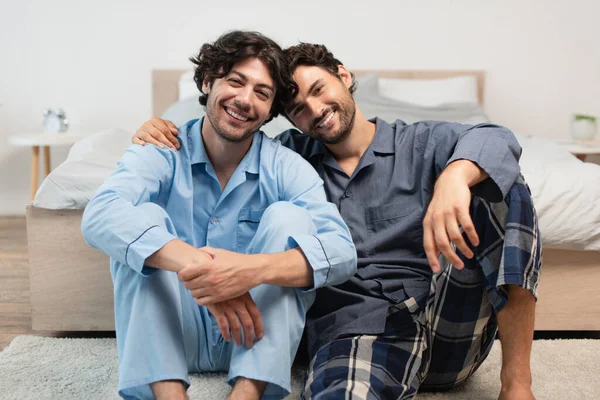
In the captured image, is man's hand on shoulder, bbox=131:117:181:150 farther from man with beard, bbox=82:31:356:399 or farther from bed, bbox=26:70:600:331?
bed, bbox=26:70:600:331

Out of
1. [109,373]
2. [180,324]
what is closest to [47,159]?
[109,373]

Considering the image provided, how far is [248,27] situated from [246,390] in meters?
2.69

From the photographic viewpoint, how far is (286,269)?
4.02 feet

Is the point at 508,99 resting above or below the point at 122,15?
below

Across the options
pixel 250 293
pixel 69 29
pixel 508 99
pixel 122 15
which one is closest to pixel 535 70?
pixel 508 99

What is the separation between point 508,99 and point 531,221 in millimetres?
2610

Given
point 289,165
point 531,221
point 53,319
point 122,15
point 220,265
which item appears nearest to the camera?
point 220,265

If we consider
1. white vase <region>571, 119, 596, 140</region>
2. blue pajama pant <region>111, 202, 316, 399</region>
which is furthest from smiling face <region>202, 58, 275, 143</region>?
white vase <region>571, 119, 596, 140</region>

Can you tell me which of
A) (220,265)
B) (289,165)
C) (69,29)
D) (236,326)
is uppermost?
(69,29)

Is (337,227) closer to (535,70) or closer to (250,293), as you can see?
(250,293)

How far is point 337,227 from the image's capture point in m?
1.33

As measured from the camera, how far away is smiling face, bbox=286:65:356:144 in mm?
1535

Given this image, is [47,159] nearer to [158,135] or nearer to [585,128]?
[158,135]

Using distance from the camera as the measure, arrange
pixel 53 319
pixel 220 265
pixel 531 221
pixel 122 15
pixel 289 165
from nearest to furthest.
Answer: pixel 220 265
pixel 531 221
pixel 289 165
pixel 53 319
pixel 122 15
